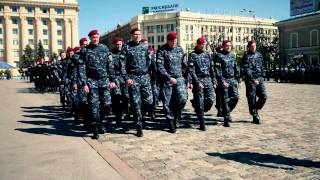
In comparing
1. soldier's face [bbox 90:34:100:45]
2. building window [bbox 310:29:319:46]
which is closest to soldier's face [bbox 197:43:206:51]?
soldier's face [bbox 90:34:100:45]

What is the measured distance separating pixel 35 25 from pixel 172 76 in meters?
106

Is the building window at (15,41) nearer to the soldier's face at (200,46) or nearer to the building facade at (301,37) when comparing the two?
the building facade at (301,37)

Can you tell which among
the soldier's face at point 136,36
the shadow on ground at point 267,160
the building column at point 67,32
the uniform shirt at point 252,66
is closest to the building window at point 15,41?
the building column at point 67,32

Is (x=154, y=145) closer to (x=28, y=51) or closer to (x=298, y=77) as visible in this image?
(x=298, y=77)

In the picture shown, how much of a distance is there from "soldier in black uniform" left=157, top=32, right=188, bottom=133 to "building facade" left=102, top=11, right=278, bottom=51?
102 metres

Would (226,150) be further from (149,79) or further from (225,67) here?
(225,67)

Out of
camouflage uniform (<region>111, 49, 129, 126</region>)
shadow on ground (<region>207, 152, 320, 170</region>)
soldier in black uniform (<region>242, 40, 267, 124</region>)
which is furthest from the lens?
soldier in black uniform (<region>242, 40, 267, 124</region>)

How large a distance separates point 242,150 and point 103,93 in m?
3.28

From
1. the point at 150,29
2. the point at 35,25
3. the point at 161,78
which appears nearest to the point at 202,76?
the point at 161,78

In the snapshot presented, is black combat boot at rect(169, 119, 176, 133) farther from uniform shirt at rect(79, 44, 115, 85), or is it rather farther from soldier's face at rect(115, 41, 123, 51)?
soldier's face at rect(115, 41, 123, 51)

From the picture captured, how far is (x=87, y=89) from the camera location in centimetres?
805

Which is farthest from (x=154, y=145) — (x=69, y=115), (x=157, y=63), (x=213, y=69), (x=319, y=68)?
(x=319, y=68)

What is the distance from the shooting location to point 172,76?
8648 millimetres

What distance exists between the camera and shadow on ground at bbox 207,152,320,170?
550 centimetres
